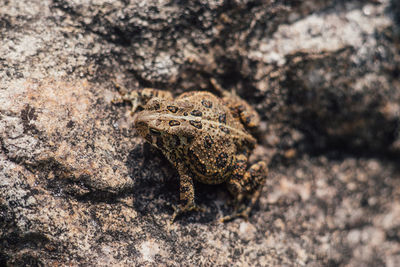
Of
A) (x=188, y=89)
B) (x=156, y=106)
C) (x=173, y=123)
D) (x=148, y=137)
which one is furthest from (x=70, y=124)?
(x=188, y=89)

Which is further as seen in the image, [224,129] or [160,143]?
[224,129]

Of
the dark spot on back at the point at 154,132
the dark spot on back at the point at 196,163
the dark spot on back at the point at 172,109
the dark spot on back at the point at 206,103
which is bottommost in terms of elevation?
the dark spot on back at the point at 196,163

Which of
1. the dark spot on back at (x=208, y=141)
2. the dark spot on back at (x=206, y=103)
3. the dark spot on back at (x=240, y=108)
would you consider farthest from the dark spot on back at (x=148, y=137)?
the dark spot on back at (x=240, y=108)

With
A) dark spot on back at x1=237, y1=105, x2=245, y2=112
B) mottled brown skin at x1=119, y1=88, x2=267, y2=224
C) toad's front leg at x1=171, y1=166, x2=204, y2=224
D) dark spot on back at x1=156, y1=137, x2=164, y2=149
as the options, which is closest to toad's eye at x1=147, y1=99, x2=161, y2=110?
mottled brown skin at x1=119, y1=88, x2=267, y2=224

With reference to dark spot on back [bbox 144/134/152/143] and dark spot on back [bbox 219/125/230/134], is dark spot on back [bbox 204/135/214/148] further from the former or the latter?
dark spot on back [bbox 144/134/152/143]

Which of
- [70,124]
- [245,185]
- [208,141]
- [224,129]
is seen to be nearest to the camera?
[70,124]

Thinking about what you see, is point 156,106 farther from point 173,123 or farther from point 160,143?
point 160,143

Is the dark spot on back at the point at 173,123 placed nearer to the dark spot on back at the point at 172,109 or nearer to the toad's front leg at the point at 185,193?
the dark spot on back at the point at 172,109
